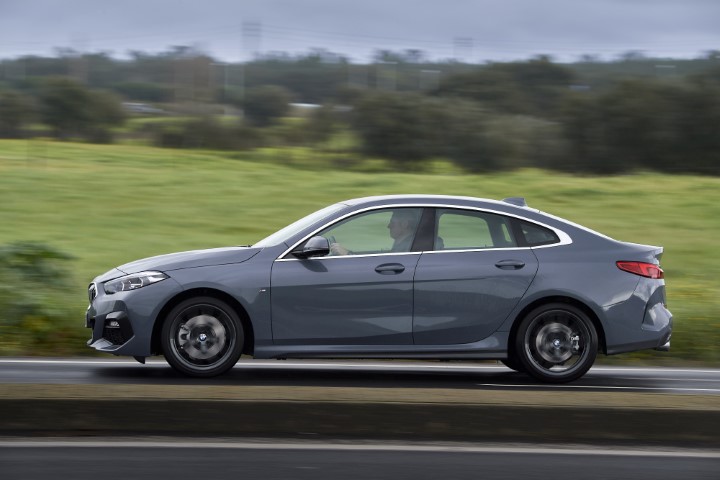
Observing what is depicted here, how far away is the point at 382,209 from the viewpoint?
350 inches

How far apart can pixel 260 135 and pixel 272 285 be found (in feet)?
86.7

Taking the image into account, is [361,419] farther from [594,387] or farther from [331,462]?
[594,387]

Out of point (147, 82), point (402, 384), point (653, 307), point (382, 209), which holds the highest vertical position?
point (147, 82)

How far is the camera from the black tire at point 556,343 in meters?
8.69

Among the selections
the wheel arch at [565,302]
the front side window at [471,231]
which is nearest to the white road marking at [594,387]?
the wheel arch at [565,302]

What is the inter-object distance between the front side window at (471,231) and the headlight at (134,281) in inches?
84.0

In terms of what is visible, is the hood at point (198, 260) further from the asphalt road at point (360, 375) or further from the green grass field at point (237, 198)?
the green grass field at point (237, 198)

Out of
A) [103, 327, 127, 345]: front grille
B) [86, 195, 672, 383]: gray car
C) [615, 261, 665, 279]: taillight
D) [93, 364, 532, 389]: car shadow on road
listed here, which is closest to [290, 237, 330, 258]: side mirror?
[86, 195, 672, 383]: gray car

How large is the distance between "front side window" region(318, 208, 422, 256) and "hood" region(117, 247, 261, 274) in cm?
63

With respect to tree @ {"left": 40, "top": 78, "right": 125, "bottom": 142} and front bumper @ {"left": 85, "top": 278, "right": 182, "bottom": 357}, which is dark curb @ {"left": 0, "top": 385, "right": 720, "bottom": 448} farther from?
tree @ {"left": 40, "top": 78, "right": 125, "bottom": 142}

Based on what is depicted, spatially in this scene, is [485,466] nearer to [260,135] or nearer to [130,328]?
[130,328]

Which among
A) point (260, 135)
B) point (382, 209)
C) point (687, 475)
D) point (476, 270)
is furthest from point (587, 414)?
point (260, 135)

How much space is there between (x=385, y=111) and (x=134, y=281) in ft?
84.8

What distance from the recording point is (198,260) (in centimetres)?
860
